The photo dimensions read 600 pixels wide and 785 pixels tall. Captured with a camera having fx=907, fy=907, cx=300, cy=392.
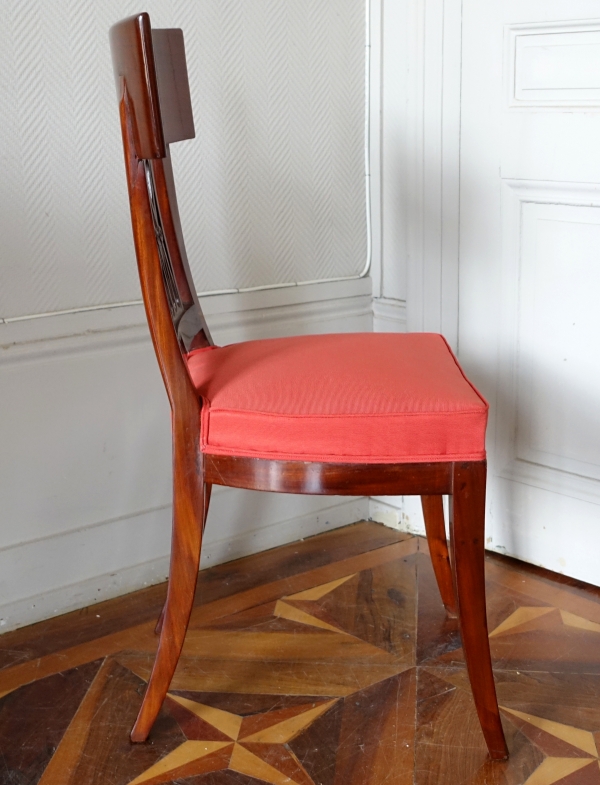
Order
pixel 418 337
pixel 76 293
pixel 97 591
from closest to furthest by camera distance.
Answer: pixel 418 337, pixel 76 293, pixel 97 591

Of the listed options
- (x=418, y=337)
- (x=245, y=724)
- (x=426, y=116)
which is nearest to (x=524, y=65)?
(x=426, y=116)

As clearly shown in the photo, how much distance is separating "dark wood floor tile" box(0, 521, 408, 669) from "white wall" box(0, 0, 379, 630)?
33 mm

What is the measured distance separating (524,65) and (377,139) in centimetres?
37

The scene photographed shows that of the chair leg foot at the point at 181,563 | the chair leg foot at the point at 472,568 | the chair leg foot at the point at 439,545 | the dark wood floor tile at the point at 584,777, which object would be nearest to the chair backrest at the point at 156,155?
the chair leg foot at the point at 181,563

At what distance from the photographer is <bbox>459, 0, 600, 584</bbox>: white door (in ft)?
5.23

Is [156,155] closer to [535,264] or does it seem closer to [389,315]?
[535,264]

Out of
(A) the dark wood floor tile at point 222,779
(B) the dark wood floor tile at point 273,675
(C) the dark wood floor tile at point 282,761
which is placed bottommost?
(B) the dark wood floor tile at point 273,675

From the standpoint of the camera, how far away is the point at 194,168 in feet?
5.58

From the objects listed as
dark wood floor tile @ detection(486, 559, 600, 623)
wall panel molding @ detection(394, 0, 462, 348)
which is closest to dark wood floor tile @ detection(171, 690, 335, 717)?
dark wood floor tile @ detection(486, 559, 600, 623)

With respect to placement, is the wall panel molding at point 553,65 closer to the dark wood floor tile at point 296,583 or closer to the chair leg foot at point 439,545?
the chair leg foot at point 439,545

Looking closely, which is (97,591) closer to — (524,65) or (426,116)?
(426,116)

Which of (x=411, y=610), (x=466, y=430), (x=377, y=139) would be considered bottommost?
(x=411, y=610)

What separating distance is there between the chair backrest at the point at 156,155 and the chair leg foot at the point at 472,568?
15.5 inches

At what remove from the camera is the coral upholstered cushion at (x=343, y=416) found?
3.75ft
